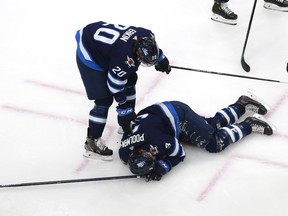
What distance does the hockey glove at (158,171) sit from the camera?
491cm

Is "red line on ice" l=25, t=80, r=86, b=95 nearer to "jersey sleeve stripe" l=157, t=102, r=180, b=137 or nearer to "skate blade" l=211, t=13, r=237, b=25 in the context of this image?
"jersey sleeve stripe" l=157, t=102, r=180, b=137

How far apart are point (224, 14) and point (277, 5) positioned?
515mm

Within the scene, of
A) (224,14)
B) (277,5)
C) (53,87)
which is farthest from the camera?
(277,5)

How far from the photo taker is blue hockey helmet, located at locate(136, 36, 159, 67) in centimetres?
473

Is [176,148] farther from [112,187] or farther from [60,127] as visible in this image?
[60,127]

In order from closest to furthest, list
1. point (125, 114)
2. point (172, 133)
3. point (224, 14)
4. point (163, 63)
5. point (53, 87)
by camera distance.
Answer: point (125, 114) < point (172, 133) < point (163, 63) < point (53, 87) < point (224, 14)

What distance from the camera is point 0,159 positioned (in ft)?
17.0

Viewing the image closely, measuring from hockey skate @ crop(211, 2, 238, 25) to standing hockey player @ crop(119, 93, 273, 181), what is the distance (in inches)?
53.0

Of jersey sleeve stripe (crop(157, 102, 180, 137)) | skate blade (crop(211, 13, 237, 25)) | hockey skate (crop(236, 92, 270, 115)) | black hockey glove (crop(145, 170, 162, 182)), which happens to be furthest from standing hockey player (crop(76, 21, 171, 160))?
skate blade (crop(211, 13, 237, 25))

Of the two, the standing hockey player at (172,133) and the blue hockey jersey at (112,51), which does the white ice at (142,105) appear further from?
the blue hockey jersey at (112,51)

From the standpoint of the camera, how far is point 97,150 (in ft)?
16.9

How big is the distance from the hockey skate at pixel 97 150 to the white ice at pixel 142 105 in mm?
49

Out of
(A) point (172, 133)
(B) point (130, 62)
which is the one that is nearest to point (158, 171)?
(A) point (172, 133)

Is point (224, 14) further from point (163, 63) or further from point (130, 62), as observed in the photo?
point (130, 62)
